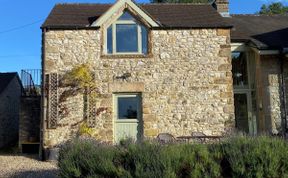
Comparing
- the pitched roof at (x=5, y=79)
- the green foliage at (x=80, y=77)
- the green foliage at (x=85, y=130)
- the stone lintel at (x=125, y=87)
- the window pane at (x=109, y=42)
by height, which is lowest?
the green foliage at (x=85, y=130)

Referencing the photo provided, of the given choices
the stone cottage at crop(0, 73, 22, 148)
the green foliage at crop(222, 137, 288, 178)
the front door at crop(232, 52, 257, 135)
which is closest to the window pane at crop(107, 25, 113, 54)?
the front door at crop(232, 52, 257, 135)

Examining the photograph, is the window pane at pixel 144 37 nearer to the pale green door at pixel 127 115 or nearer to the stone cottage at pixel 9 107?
the pale green door at pixel 127 115

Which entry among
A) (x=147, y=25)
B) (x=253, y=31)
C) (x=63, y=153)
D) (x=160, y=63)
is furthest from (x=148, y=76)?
(x=63, y=153)

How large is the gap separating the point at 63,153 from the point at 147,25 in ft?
27.4

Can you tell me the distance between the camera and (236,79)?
59.0 ft

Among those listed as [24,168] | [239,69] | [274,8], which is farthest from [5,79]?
[274,8]

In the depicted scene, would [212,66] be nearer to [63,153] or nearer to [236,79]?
[236,79]

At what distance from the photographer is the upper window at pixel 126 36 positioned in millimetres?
15859

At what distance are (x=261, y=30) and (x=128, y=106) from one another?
303 inches

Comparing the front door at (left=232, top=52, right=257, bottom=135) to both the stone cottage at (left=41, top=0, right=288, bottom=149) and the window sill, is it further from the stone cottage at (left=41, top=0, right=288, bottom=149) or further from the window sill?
the window sill

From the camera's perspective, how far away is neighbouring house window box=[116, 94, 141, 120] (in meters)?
15.6

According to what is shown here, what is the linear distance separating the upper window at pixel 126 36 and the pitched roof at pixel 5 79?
770 cm

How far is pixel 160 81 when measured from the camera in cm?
1570

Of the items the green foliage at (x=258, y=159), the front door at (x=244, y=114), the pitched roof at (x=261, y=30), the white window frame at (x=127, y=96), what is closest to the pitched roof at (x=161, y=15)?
the pitched roof at (x=261, y=30)
